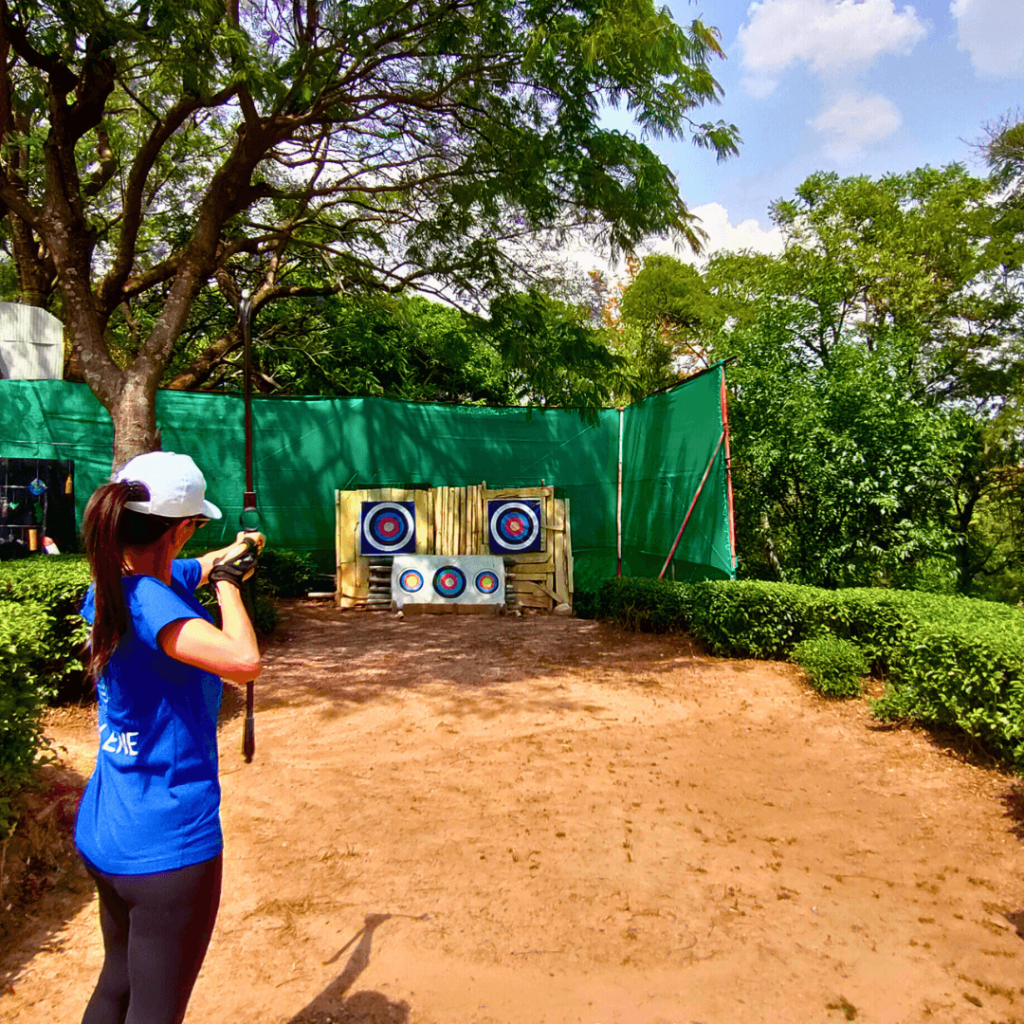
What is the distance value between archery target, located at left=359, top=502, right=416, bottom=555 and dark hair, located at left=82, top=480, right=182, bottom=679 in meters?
8.07

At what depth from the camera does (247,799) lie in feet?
12.7

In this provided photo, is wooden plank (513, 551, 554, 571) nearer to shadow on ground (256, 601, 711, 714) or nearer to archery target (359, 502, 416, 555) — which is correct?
shadow on ground (256, 601, 711, 714)

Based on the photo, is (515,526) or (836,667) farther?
(515,526)

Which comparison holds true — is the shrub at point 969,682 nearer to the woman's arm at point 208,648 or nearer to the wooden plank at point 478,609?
the woman's arm at point 208,648

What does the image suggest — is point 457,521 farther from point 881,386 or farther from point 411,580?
point 881,386

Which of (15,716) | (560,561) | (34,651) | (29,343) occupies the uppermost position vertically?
(29,343)

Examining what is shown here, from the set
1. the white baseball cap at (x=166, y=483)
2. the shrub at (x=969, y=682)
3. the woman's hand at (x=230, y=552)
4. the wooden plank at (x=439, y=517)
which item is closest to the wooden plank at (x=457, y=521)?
the wooden plank at (x=439, y=517)

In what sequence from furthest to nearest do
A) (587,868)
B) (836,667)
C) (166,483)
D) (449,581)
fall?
(449,581)
(836,667)
(587,868)
(166,483)

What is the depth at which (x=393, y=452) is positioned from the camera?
10297mm

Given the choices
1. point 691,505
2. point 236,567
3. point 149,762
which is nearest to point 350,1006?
point 149,762

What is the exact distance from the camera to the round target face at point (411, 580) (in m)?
9.34

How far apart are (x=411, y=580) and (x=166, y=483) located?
306 inches

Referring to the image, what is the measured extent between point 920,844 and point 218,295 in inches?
471

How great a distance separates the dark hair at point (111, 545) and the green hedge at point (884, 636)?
4024mm
